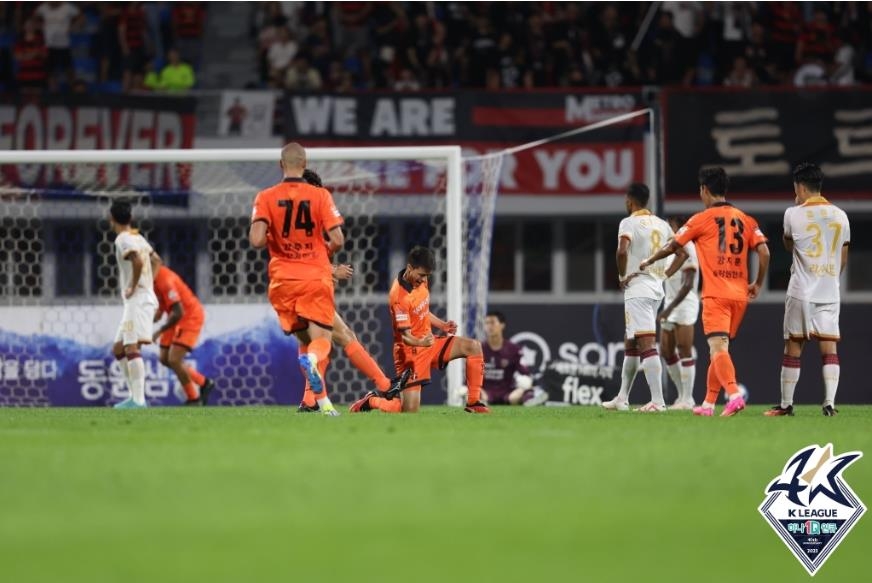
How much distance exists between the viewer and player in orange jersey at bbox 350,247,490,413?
11.4 metres

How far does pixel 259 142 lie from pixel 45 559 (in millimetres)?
15153

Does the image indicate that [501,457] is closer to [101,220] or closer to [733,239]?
[733,239]

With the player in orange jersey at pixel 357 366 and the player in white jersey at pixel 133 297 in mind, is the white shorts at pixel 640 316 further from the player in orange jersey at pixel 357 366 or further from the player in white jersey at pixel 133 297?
the player in white jersey at pixel 133 297

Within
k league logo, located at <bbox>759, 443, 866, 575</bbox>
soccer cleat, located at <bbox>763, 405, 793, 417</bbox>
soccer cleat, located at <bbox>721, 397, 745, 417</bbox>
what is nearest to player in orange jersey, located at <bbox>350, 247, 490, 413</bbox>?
soccer cleat, located at <bbox>721, 397, 745, 417</bbox>

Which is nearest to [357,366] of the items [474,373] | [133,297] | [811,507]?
[474,373]

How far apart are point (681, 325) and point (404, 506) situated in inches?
338

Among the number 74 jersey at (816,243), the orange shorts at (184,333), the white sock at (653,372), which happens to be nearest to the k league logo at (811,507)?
the number 74 jersey at (816,243)

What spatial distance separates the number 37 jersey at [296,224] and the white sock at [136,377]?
3.80 meters

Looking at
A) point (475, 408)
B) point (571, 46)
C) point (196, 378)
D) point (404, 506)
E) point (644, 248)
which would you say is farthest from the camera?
point (571, 46)

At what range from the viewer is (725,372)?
10.4 m

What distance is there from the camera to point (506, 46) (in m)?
20.8

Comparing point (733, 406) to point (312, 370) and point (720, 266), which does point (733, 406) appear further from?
point (312, 370)

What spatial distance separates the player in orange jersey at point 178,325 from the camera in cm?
1488

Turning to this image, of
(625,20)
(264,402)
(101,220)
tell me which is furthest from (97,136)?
(625,20)
